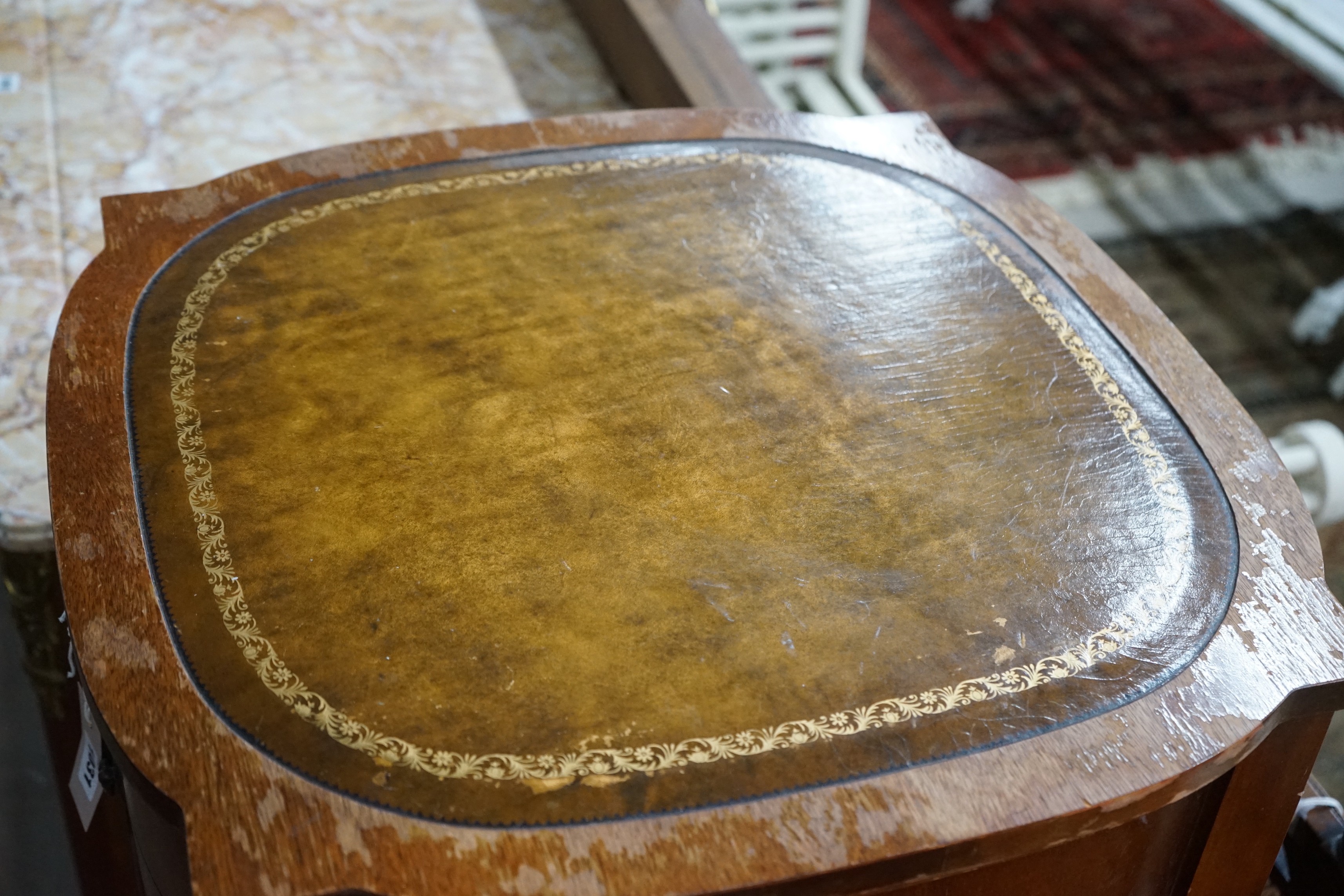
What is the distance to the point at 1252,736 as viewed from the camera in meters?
0.90

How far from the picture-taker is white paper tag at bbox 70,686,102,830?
1.04 metres

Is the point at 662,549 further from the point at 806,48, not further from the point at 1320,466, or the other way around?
the point at 806,48

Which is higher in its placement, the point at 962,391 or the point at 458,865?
the point at 962,391

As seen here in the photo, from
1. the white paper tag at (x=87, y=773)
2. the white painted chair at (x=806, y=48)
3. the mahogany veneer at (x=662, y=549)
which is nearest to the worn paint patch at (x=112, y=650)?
the mahogany veneer at (x=662, y=549)

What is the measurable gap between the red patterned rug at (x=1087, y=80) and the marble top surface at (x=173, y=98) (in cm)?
149

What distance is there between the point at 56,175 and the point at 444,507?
1.58 metres

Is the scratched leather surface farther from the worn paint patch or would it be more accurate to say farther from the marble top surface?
the marble top surface

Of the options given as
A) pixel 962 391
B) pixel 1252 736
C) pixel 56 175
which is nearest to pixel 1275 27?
pixel 962 391

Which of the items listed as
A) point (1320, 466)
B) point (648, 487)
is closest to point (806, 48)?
point (1320, 466)

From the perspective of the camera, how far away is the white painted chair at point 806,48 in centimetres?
313

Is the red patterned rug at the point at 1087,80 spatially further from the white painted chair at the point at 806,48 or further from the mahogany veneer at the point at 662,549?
the mahogany veneer at the point at 662,549

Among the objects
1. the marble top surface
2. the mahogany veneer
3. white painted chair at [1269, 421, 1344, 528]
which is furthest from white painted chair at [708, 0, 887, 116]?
the mahogany veneer

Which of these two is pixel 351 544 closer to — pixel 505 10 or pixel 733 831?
pixel 733 831

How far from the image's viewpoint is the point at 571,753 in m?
0.86
